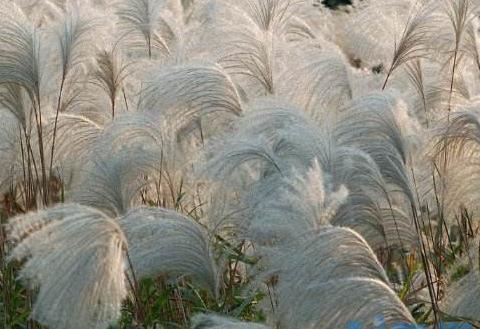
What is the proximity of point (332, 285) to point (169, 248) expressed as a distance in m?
0.70

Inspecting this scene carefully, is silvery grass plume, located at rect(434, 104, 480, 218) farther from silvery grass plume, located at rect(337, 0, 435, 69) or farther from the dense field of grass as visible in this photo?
silvery grass plume, located at rect(337, 0, 435, 69)

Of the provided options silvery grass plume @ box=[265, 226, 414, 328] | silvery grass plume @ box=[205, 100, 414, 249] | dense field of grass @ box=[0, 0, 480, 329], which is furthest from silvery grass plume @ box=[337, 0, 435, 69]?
silvery grass plume @ box=[265, 226, 414, 328]

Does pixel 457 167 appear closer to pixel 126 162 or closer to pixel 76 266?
pixel 126 162

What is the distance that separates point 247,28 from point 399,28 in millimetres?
748

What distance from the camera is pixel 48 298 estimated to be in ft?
9.28

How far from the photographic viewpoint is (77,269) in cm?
284

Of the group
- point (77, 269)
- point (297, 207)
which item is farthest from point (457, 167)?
point (77, 269)

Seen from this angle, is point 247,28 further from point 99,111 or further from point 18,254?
point 18,254

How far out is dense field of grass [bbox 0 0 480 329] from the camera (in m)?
2.90

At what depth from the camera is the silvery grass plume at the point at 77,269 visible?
2824 millimetres

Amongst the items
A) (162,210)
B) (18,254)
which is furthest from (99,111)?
(18,254)

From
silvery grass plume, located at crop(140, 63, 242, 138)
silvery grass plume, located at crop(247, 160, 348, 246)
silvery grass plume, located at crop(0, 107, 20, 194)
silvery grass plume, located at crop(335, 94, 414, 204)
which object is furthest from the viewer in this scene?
silvery grass plume, located at crop(0, 107, 20, 194)

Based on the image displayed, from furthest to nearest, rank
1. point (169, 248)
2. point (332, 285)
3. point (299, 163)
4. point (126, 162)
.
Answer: point (126, 162) → point (299, 163) → point (169, 248) → point (332, 285)

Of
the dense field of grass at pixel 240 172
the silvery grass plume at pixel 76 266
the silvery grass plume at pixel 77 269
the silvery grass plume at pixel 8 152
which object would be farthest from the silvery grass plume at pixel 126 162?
the silvery grass plume at pixel 77 269
